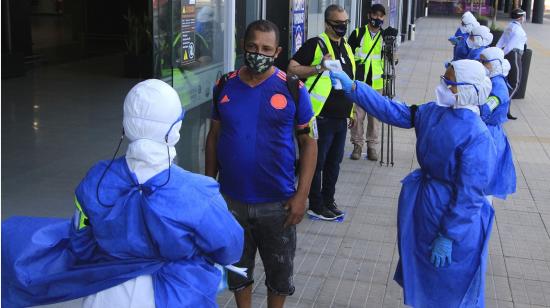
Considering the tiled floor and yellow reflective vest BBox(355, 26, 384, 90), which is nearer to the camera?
the tiled floor

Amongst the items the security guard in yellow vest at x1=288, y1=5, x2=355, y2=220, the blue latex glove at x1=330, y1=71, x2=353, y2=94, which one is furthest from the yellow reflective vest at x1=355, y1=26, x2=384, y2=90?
the blue latex glove at x1=330, y1=71, x2=353, y2=94

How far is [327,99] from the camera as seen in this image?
206 inches

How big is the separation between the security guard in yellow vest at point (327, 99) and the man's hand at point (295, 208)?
1.57 meters

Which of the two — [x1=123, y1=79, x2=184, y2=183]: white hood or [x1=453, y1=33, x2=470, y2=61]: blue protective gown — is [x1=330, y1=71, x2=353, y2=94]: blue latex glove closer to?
[x1=123, y1=79, x2=184, y2=183]: white hood

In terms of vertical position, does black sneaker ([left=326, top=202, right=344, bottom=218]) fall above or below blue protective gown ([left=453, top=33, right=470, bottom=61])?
below

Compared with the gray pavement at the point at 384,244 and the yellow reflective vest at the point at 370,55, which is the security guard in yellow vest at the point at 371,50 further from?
the gray pavement at the point at 384,244

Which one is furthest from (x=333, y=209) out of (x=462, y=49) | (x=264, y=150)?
(x=462, y=49)

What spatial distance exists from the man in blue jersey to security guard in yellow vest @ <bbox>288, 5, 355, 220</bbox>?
144 cm

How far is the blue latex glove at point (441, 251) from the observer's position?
3.14 m

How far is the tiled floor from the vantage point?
4.34 meters

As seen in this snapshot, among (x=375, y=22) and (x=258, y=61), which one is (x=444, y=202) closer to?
(x=258, y=61)

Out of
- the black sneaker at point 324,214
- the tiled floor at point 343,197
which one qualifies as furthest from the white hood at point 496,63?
the black sneaker at point 324,214

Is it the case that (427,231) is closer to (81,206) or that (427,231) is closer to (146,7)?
(81,206)

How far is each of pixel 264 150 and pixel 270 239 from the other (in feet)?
1.56
